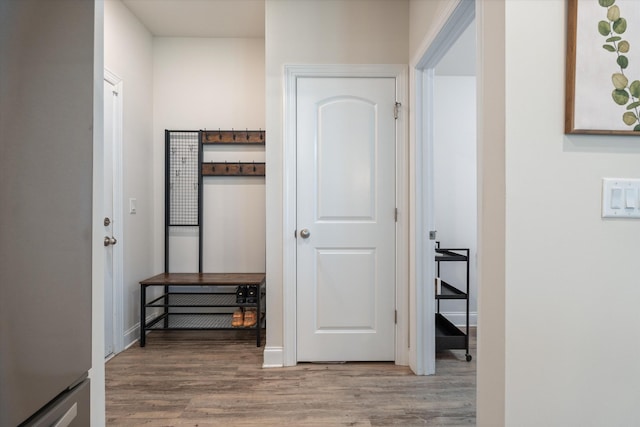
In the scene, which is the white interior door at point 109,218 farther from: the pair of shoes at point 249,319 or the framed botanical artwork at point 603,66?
the framed botanical artwork at point 603,66

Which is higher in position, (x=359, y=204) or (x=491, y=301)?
(x=359, y=204)

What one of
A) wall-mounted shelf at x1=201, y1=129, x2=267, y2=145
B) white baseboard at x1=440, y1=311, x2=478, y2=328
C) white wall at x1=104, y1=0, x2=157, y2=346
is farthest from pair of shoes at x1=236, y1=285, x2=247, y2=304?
white baseboard at x1=440, y1=311, x2=478, y2=328

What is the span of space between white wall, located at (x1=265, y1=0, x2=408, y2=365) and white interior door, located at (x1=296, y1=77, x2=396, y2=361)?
6.3 inches

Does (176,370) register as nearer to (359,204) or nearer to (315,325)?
(315,325)

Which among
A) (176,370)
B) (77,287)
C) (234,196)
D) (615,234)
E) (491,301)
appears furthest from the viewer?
(234,196)

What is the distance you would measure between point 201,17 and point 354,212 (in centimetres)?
215

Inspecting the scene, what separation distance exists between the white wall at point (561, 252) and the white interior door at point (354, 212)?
4.19 feet

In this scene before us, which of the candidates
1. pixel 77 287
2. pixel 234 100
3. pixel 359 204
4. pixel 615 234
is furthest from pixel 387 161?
pixel 77 287

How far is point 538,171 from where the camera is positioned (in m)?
1.07

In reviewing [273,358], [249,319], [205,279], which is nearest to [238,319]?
[249,319]

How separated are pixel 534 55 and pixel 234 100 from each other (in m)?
2.58

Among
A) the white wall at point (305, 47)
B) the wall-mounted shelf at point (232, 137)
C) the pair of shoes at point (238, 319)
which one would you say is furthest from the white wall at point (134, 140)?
the white wall at point (305, 47)

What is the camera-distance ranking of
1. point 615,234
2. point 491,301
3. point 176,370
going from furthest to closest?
point 176,370 < point 491,301 < point 615,234

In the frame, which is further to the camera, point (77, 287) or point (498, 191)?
point (498, 191)
